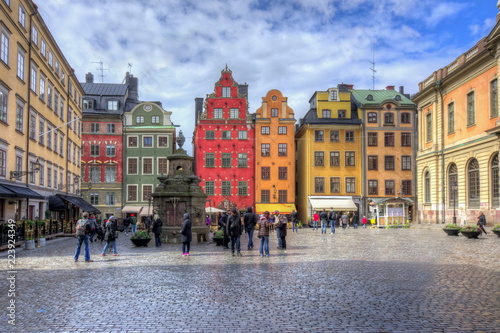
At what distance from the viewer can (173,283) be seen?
11.7 m

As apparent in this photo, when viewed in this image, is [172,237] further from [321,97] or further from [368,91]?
[368,91]

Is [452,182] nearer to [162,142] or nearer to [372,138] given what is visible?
[372,138]

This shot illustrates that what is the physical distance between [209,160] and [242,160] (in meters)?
3.76

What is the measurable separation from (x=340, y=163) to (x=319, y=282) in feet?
155

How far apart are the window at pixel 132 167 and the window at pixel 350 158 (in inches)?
946

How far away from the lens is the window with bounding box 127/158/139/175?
192 feet

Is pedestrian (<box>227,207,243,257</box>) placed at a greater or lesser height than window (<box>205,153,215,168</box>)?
lesser

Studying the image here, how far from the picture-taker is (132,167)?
58688mm

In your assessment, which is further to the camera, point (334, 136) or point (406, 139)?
point (406, 139)

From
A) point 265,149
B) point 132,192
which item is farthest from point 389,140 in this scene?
point 132,192

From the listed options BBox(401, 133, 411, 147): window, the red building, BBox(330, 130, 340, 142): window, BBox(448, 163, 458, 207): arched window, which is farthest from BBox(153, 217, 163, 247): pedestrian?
BBox(401, 133, 411, 147): window

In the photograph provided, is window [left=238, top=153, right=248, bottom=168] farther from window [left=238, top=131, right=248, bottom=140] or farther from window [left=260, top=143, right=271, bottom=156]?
window [left=260, top=143, right=271, bottom=156]

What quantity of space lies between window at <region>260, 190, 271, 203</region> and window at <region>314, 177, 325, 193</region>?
17.6ft

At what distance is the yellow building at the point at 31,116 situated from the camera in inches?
1020
